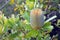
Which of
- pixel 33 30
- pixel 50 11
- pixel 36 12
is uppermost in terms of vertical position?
pixel 36 12

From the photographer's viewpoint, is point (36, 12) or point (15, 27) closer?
point (36, 12)

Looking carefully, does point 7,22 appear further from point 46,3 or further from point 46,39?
point 46,3

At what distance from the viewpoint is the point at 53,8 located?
1.90 metres

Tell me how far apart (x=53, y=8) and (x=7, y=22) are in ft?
2.52

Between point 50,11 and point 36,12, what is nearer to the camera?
point 36,12

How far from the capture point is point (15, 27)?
1.25m

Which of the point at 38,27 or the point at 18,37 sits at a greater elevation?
the point at 38,27

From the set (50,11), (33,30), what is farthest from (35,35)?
(50,11)

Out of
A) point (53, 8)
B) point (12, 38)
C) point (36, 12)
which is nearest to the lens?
point (36, 12)

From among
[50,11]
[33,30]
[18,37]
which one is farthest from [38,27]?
[50,11]

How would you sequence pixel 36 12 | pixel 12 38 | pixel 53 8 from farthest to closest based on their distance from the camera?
pixel 53 8
pixel 12 38
pixel 36 12

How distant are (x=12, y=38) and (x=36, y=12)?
0.28m

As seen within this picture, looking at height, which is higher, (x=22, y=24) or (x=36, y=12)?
(x=36, y=12)

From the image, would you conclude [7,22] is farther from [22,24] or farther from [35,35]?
[35,35]
